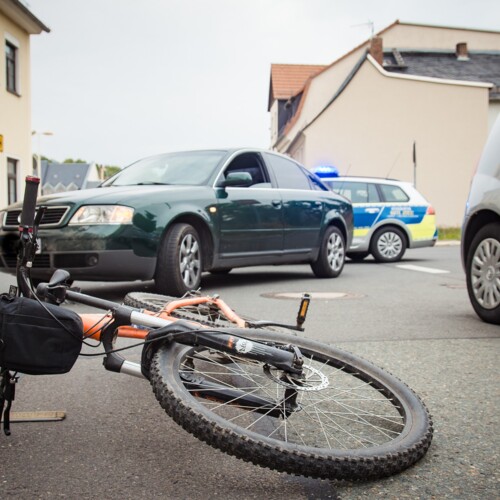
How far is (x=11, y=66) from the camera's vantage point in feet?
77.0

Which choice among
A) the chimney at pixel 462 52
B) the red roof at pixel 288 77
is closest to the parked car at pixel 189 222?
the chimney at pixel 462 52

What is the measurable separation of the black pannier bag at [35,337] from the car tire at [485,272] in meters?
4.12

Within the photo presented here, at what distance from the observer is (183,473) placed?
2.53 metres

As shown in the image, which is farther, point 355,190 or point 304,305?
point 355,190

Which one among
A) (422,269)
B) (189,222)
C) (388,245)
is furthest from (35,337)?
(388,245)

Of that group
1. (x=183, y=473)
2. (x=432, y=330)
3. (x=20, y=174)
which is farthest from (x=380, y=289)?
(x=20, y=174)

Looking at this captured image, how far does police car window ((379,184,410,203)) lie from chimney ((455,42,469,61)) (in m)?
26.0

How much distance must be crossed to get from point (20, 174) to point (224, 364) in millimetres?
22379

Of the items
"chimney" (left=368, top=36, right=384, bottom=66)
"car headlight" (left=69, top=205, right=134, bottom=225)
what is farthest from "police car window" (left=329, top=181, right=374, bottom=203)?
"chimney" (left=368, top=36, right=384, bottom=66)

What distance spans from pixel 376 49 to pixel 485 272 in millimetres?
31261

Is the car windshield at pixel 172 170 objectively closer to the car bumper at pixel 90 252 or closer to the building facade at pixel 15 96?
the car bumper at pixel 90 252

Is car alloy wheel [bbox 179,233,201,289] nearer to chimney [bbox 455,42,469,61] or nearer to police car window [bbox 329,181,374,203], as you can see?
police car window [bbox 329,181,374,203]

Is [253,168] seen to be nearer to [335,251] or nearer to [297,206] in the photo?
[297,206]

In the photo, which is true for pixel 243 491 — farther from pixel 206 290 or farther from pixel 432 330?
pixel 206 290
